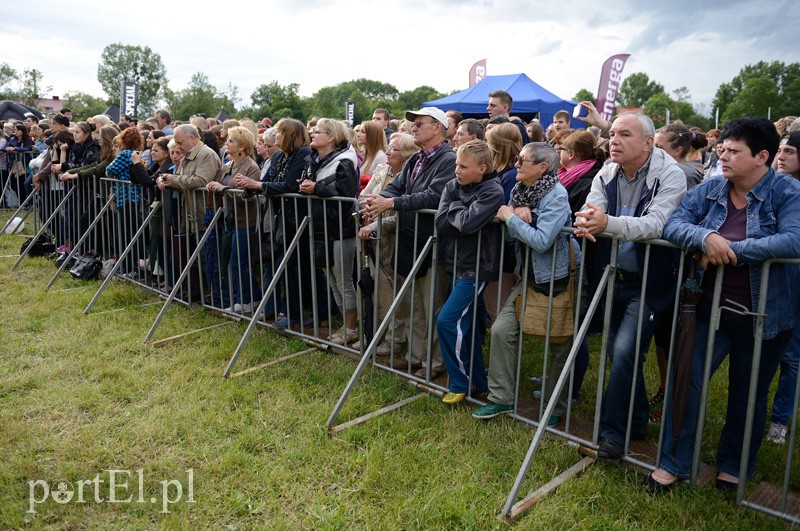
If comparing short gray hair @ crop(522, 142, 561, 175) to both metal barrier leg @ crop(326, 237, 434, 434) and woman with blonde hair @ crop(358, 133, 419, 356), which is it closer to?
metal barrier leg @ crop(326, 237, 434, 434)

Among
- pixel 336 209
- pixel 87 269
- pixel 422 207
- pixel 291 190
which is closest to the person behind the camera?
pixel 422 207

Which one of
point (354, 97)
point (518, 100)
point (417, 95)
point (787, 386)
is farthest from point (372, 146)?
point (417, 95)

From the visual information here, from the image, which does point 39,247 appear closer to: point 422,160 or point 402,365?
point 402,365

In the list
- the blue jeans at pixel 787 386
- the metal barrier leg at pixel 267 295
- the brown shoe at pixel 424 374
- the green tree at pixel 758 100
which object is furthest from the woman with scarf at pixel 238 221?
the green tree at pixel 758 100

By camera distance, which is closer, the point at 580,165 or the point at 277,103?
the point at 580,165

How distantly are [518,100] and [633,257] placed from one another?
1459 centimetres

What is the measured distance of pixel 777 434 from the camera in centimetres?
399

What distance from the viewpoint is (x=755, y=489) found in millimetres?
3344

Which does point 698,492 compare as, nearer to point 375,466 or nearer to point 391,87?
point 375,466

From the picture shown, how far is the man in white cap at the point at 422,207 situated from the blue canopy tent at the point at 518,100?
41.4 ft

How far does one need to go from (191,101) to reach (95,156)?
88.0 metres

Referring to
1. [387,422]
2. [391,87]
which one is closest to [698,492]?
[387,422]

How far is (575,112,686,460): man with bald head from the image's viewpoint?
346 centimetres

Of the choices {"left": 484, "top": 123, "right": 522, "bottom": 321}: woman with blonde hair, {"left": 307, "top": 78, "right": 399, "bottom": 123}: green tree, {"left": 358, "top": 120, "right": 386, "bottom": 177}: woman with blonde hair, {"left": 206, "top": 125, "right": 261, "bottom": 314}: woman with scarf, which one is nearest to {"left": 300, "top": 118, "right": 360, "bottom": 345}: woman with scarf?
{"left": 358, "top": 120, "right": 386, "bottom": 177}: woman with blonde hair
